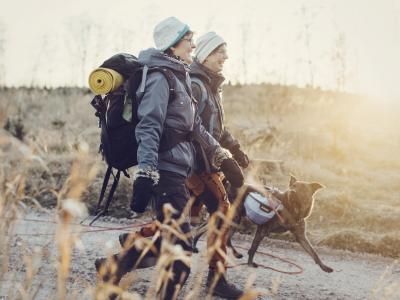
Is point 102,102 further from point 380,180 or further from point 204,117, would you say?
point 380,180

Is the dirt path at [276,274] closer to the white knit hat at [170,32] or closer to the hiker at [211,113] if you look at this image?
the hiker at [211,113]

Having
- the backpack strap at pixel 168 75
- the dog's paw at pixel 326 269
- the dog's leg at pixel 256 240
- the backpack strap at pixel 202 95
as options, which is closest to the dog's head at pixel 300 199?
the dog's leg at pixel 256 240

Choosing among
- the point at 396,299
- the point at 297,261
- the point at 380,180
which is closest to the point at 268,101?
the point at 380,180

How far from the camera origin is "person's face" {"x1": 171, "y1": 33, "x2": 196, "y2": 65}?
3.76m

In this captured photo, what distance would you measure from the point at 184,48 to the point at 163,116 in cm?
60

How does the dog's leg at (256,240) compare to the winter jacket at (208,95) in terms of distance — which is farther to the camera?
the dog's leg at (256,240)

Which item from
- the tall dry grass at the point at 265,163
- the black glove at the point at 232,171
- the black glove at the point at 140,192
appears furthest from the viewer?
the black glove at the point at 232,171

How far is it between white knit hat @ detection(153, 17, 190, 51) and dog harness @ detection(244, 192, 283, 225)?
2.73 metres

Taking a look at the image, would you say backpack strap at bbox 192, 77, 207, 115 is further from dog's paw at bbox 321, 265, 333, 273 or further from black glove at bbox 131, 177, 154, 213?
dog's paw at bbox 321, 265, 333, 273

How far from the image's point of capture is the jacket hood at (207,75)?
459cm

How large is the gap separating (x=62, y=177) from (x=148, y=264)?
768 cm

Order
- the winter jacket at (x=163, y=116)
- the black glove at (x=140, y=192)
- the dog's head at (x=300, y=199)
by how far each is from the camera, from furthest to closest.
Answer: the dog's head at (x=300, y=199) → the winter jacket at (x=163, y=116) → the black glove at (x=140, y=192)

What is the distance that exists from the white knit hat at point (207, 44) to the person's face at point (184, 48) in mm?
839

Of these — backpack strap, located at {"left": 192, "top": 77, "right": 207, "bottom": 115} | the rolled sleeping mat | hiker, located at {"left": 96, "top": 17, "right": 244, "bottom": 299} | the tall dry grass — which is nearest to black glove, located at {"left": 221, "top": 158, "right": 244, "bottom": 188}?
hiker, located at {"left": 96, "top": 17, "right": 244, "bottom": 299}
